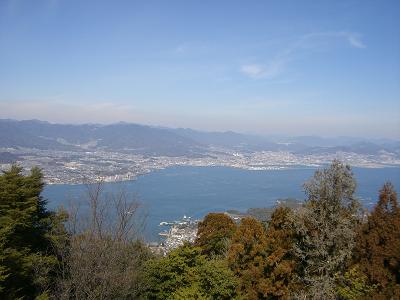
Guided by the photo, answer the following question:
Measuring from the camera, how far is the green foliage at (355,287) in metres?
8.26

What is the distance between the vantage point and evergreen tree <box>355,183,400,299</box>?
814cm

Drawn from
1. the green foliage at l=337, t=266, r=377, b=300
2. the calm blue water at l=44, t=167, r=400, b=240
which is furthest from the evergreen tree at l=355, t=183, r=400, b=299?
the calm blue water at l=44, t=167, r=400, b=240

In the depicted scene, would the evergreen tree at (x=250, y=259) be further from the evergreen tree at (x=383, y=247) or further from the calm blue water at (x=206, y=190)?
the calm blue water at (x=206, y=190)

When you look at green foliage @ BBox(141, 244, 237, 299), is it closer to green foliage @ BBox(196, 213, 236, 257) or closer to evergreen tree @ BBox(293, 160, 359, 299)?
evergreen tree @ BBox(293, 160, 359, 299)

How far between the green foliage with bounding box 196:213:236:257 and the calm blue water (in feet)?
43.5

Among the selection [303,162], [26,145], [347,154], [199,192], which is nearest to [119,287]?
[199,192]

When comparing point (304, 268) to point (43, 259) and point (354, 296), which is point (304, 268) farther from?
point (43, 259)

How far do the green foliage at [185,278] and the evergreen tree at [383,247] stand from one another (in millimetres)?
3342

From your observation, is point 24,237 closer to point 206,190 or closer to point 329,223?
point 329,223

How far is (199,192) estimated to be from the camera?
56.0 m

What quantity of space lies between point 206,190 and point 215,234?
4205 cm

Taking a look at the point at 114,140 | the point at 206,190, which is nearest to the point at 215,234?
the point at 206,190

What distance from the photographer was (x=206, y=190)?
5803cm

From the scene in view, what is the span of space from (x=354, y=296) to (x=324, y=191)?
2496 millimetres
